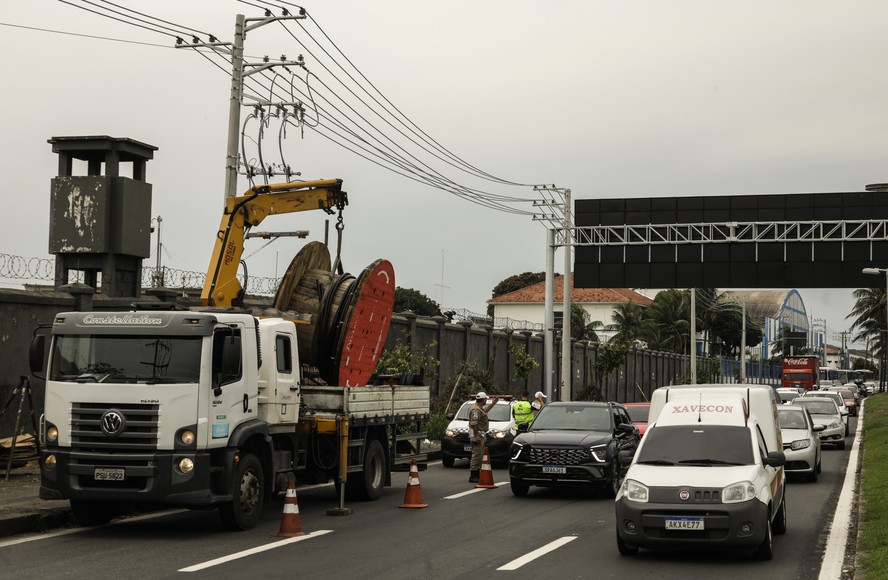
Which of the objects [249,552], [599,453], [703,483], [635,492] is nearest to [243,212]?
[599,453]

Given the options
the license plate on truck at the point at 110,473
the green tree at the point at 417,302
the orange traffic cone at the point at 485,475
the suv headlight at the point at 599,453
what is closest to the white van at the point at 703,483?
the suv headlight at the point at 599,453

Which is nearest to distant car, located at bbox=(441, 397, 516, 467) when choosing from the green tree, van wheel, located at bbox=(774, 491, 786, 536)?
van wheel, located at bbox=(774, 491, 786, 536)

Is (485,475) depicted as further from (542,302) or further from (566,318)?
(542,302)

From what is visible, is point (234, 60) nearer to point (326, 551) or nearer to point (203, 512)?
point (203, 512)

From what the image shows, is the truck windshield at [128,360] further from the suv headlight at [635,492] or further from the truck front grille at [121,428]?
the suv headlight at [635,492]

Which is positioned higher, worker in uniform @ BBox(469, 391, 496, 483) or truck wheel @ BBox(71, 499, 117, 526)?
worker in uniform @ BBox(469, 391, 496, 483)

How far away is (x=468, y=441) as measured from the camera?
2511cm

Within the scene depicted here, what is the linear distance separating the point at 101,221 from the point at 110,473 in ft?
29.0

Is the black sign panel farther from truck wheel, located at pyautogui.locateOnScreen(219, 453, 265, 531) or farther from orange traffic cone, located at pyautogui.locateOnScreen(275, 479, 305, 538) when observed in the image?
orange traffic cone, located at pyautogui.locateOnScreen(275, 479, 305, 538)

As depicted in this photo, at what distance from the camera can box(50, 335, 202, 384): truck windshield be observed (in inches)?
534

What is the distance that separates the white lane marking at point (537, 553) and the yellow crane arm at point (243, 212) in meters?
7.41

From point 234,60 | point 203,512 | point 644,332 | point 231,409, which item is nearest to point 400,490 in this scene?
point 203,512

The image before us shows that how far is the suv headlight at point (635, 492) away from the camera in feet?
39.6

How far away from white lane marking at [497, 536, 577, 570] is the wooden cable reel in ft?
17.2
